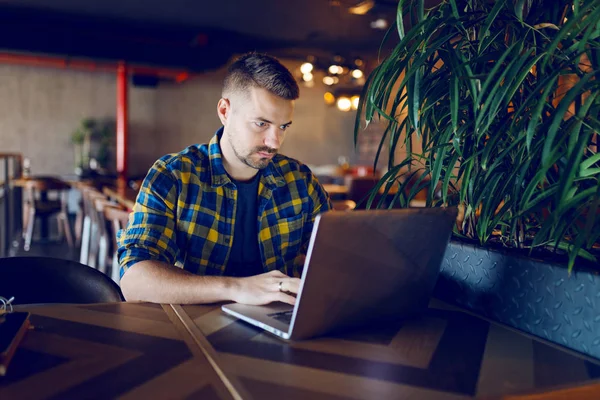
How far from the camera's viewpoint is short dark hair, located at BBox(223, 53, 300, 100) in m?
1.79

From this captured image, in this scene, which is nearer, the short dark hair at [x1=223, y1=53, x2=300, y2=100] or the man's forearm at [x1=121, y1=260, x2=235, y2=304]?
the man's forearm at [x1=121, y1=260, x2=235, y2=304]

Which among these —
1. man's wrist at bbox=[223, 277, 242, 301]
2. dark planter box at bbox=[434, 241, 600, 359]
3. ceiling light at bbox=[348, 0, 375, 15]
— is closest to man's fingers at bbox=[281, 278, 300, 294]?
man's wrist at bbox=[223, 277, 242, 301]

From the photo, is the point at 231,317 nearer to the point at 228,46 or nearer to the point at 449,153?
the point at 449,153

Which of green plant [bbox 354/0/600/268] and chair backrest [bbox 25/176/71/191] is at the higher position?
green plant [bbox 354/0/600/268]

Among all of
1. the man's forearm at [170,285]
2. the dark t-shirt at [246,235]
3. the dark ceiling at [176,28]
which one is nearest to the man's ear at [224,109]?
the dark t-shirt at [246,235]

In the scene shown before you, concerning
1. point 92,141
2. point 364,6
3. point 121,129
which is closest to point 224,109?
point 364,6

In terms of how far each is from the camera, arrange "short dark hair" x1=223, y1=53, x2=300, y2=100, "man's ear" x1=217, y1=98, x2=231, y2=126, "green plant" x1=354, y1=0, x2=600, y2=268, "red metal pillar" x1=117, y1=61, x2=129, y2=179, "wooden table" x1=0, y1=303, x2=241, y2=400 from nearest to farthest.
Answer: "wooden table" x1=0, y1=303, x2=241, y2=400 → "green plant" x1=354, y1=0, x2=600, y2=268 → "short dark hair" x1=223, y1=53, x2=300, y2=100 → "man's ear" x1=217, y1=98, x2=231, y2=126 → "red metal pillar" x1=117, y1=61, x2=129, y2=179

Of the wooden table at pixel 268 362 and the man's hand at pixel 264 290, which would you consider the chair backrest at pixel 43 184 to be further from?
the man's hand at pixel 264 290

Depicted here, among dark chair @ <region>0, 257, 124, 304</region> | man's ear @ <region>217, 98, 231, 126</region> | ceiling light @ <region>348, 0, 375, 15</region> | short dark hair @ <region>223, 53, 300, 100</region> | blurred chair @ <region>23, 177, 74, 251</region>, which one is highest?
ceiling light @ <region>348, 0, 375, 15</region>

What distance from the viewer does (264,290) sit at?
4.28 feet

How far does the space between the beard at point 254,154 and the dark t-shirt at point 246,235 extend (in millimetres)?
100

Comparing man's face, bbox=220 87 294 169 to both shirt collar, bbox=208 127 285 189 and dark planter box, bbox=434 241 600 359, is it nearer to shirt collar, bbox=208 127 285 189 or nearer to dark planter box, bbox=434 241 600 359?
shirt collar, bbox=208 127 285 189

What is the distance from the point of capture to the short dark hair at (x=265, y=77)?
70.5 inches

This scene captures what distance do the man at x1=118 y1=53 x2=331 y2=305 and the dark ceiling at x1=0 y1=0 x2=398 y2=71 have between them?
19.1 feet
